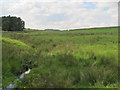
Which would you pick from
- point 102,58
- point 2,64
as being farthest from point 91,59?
point 2,64

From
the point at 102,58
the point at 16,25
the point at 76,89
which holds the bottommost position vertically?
the point at 76,89

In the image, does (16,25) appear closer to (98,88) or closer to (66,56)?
(66,56)

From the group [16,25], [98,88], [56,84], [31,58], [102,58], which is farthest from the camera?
[16,25]

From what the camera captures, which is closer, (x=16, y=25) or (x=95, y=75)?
(x=95, y=75)

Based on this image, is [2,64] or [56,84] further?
[2,64]

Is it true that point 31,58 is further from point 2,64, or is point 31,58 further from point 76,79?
point 76,79

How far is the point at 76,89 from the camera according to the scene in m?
8.15

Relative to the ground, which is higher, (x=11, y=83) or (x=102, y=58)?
(x=102, y=58)

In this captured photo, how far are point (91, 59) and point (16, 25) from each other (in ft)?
228

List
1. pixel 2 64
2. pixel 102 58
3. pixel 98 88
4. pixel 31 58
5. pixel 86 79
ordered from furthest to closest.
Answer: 1. pixel 31 58
2. pixel 102 58
3. pixel 2 64
4. pixel 86 79
5. pixel 98 88

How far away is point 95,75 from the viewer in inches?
372

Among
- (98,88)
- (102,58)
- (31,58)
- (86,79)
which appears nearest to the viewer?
(98,88)

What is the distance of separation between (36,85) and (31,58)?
5.63 m

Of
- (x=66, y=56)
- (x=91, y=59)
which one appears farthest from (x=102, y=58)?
(x=66, y=56)
